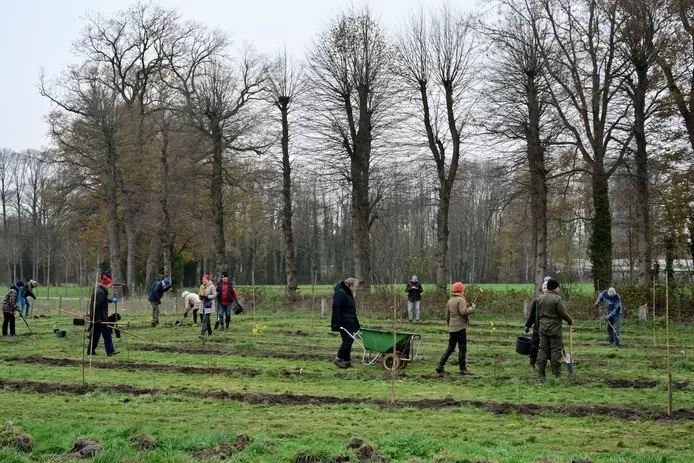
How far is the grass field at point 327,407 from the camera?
7.89 m

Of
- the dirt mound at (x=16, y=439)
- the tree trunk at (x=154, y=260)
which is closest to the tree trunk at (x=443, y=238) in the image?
the tree trunk at (x=154, y=260)

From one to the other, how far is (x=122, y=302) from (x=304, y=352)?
21248 millimetres

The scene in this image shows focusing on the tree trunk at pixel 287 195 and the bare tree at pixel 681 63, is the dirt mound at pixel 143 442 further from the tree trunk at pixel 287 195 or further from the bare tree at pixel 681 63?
the tree trunk at pixel 287 195

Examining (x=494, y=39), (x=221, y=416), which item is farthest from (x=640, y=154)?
(x=221, y=416)

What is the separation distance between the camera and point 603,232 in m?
34.3

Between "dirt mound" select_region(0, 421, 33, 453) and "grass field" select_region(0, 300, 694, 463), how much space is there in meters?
0.03

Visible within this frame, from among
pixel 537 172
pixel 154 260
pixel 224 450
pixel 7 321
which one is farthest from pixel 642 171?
pixel 154 260

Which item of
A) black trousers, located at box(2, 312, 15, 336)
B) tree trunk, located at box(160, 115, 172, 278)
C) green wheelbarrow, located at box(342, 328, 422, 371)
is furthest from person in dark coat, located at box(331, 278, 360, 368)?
tree trunk, located at box(160, 115, 172, 278)

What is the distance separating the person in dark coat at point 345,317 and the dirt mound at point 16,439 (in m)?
7.65

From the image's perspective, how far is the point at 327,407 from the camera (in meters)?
10.6

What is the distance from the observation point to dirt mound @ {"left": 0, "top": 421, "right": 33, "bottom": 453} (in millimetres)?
7875

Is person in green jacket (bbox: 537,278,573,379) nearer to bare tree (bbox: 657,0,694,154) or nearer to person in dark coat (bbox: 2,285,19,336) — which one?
person in dark coat (bbox: 2,285,19,336)

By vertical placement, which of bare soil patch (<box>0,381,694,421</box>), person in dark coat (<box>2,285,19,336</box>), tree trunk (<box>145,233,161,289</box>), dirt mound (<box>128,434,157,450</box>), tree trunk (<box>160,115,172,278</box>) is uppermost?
tree trunk (<box>160,115,172,278</box>)

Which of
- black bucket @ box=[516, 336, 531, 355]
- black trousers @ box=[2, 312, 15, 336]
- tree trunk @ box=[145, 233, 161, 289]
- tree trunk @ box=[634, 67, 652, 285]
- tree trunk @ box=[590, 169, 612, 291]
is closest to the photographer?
black bucket @ box=[516, 336, 531, 355]
